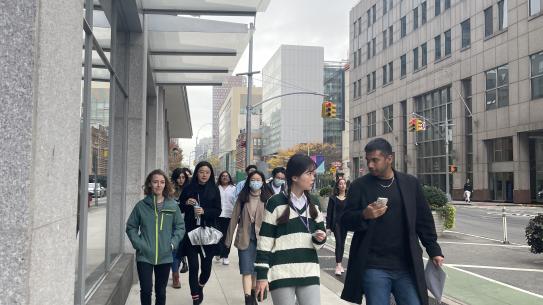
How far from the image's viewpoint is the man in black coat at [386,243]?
4.07 m

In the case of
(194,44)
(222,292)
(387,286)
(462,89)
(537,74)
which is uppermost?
(462,89)

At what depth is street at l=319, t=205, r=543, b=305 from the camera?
26.5 ft

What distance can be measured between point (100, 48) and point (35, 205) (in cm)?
410

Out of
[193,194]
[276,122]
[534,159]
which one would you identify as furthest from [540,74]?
[276,122]

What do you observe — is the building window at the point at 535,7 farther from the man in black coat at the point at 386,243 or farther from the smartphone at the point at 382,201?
the smartphone at the point at 382,201

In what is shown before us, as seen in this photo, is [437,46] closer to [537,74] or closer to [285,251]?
[537,74]

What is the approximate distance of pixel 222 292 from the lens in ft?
26.1

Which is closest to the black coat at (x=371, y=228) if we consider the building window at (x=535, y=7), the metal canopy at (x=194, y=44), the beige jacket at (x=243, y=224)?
the beige jacket at (x=243, y=224)

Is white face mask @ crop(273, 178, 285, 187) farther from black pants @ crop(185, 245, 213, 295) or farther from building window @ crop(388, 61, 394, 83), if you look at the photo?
building window @ crop(388, 61, 394, 83)

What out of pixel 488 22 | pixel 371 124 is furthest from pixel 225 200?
pixel 371 124

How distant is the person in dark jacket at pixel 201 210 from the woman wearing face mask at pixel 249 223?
0.34 m

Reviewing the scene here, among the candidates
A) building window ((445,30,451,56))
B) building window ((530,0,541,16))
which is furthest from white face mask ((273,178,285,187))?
building window ((445,30,451,56))

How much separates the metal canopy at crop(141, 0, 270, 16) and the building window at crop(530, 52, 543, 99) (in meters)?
32.9

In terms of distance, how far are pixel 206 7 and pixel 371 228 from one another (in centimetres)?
593
